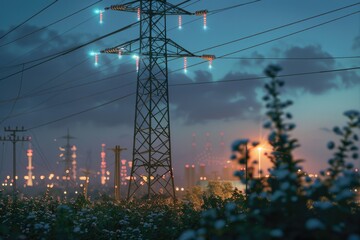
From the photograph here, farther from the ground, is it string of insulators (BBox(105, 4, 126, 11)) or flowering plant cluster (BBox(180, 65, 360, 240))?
string of insulators (BBox(105, 4, 126, 11))

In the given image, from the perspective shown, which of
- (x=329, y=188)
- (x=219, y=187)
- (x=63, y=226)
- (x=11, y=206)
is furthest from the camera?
(x=219, y=187)

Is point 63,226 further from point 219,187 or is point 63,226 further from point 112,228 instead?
point 219,187

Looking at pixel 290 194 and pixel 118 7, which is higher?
pixel 118 7

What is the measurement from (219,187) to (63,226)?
177 ft

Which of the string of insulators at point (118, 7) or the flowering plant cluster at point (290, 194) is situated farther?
the string of insulators at point (118, 7)

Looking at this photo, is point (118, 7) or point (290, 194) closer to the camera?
point (290, 194)

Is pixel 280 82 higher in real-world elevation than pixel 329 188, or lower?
higher

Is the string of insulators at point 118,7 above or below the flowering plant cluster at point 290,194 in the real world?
above

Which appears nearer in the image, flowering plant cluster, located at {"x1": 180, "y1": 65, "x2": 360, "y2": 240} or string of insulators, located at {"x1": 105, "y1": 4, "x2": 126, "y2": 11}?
flowering plant cluster, located at {"x1": 180, "y1": 65, "x2": 360, "y2": 240}

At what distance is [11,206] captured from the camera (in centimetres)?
2798

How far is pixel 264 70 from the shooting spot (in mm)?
8695

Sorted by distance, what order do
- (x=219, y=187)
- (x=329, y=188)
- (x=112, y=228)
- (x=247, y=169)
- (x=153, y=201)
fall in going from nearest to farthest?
1. (x=329, y=188)
2. (x=247, y=169)
3. (x=112, y=228)
4. (x=153, y=201)
5. (x=219, y=187)

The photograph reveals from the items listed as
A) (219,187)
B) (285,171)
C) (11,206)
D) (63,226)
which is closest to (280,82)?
(285,171)

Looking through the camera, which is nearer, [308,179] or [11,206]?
[308,179]
